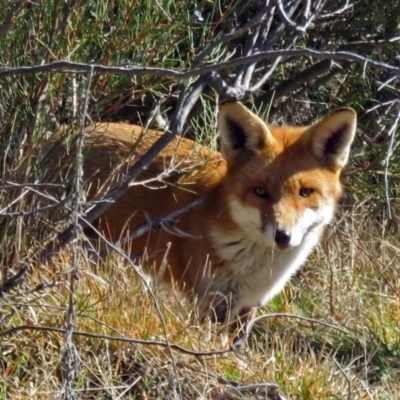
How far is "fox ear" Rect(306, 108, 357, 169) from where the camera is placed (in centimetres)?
497

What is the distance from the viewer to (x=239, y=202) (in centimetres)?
505

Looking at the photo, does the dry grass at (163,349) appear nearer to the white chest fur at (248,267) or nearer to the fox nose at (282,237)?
the white chest fur at (248,267)

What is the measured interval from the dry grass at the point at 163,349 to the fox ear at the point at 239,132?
3.05 feet

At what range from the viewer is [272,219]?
4.76 meters

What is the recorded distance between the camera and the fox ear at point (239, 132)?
4.94 metres

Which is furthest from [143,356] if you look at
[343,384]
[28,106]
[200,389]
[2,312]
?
[28,106]

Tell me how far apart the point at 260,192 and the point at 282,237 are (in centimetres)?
41

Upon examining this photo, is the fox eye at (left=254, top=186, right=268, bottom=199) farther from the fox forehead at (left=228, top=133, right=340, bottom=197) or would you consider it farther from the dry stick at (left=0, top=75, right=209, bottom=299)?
the dry stick at (left=0, top=75, right=209, bottom=299)

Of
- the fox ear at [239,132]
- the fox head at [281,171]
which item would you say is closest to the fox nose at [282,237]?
the fox head at [281,171]

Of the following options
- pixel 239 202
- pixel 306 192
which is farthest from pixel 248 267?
pixel 306 192

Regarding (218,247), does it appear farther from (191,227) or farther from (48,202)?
(48,202)

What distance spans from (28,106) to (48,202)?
55 centimetres

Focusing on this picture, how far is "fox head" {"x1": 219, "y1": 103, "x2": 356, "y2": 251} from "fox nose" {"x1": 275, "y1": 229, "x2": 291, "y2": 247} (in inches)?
2.0

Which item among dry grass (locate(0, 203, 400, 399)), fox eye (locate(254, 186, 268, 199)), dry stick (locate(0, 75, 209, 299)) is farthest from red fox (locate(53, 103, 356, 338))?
dry stick (locate(0, 75, 209, 299))
